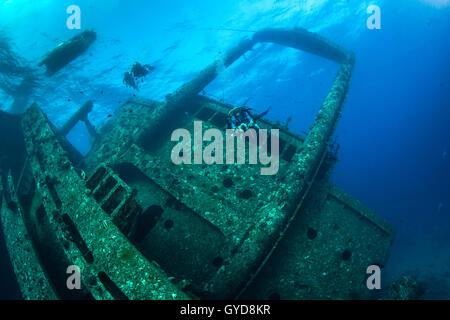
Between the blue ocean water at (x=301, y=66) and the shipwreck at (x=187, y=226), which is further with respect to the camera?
the blue ocean water at (x=301, y=66)

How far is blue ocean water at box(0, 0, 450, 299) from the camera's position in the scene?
21.8 m

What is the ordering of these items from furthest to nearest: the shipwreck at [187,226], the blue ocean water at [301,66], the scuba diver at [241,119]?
1. the blue ocean water at [301,66]
2. the scuba diver at [241,119]
3. the shipwreck at [187,226]

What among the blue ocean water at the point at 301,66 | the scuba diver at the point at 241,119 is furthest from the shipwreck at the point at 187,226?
the blue ocean water at the point at 301,66

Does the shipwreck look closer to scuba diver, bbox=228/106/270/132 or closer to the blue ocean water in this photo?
scuba diver, bbox=228/106/270/132

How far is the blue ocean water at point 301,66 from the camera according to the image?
21.8 meters

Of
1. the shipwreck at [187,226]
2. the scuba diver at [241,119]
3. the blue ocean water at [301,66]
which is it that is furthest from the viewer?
the blue ocean water at [301,66]

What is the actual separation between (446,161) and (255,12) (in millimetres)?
31931

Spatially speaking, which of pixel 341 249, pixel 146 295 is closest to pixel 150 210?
pixel 146 295

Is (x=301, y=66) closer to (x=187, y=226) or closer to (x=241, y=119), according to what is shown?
(x=241, y=119)

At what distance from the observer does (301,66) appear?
120 feet

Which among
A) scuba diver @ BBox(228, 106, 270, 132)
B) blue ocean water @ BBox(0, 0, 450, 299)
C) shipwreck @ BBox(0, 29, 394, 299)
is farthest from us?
blue ocean water @ BBox(0, 0, 450, 299)

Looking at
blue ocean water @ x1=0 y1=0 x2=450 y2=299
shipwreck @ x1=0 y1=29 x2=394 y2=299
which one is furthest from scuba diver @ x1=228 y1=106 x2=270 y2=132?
blue ocean water @ x1=0 y1=0 x2=450 y2=299

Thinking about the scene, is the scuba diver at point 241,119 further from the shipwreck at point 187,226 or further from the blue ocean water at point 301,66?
the blue ocean water at point 301,66
